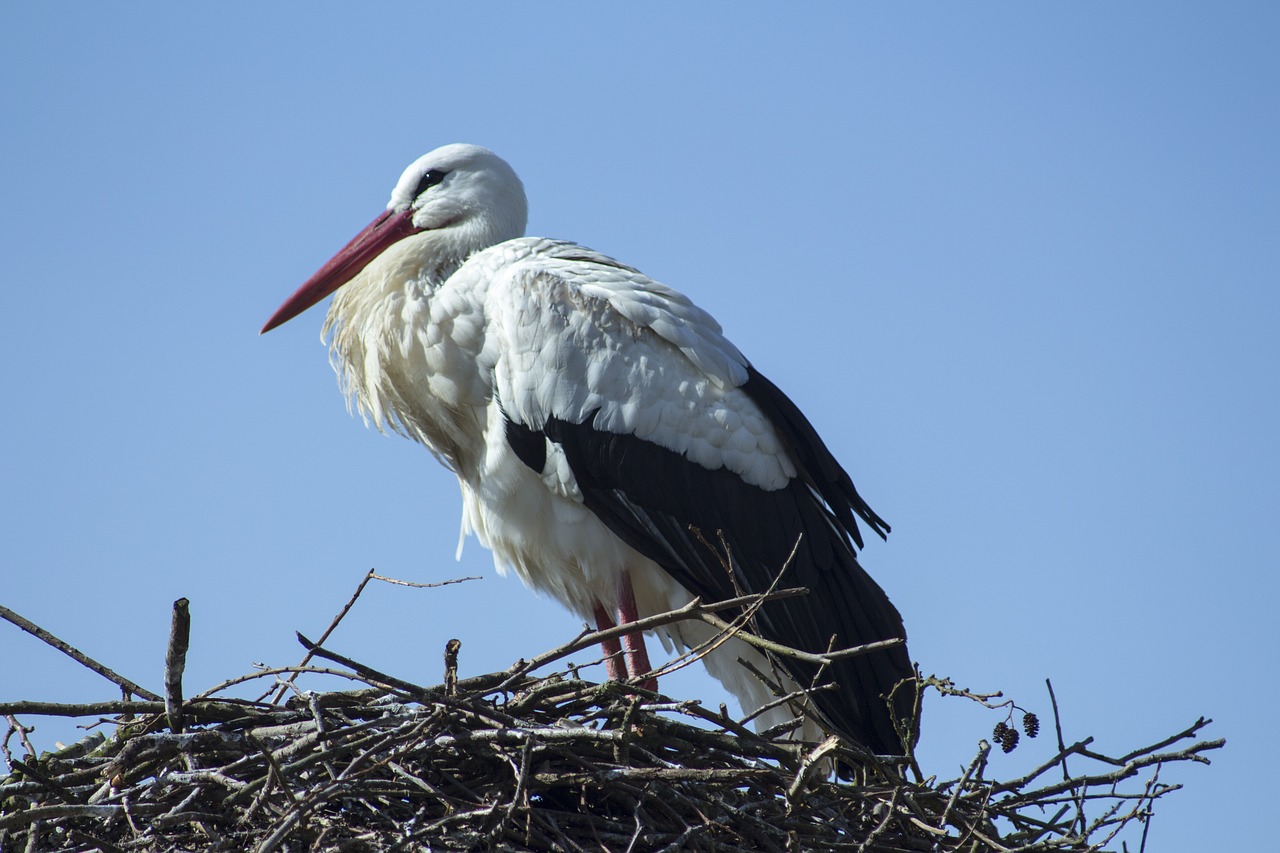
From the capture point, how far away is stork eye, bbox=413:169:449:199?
5.57m

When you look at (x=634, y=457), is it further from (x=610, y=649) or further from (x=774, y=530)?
(x=610, y=649)

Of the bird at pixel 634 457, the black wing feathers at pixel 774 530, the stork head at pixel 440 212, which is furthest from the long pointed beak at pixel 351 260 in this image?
the black wing feathers at pixel 774 530

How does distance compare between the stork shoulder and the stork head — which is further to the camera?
the stork head

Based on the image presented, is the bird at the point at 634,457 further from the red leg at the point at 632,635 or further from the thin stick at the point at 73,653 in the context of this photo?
the thin stick at the point at 73,653

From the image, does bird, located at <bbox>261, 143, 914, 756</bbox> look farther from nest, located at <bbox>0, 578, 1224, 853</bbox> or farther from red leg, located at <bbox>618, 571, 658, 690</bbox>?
nest, located at <bbox>0, 578, 1224, 853</bbox>

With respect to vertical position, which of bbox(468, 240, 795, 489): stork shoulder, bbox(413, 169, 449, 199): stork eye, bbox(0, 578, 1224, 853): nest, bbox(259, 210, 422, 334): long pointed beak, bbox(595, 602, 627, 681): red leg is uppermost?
bbox(413, 169, 449, 199): stork eye

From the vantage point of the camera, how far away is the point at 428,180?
220 inches

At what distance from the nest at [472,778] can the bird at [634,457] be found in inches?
44.7

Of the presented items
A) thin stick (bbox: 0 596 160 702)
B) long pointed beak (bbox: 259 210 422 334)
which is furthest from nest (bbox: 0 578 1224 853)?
long pointed beak (bbox: 259 210 422 334)

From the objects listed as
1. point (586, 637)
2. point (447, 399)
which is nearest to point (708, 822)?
point (586, 637)

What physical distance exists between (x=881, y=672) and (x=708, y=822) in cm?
157

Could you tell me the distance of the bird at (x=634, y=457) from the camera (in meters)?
4.69

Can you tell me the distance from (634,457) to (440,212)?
1.30m

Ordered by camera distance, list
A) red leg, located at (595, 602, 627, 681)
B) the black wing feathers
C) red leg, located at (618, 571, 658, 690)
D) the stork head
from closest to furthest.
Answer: the black wing feathers → red leg, located at (618, 571, 658, 690) → red leg, located at (595, 602, 627, 681) → the stork head
